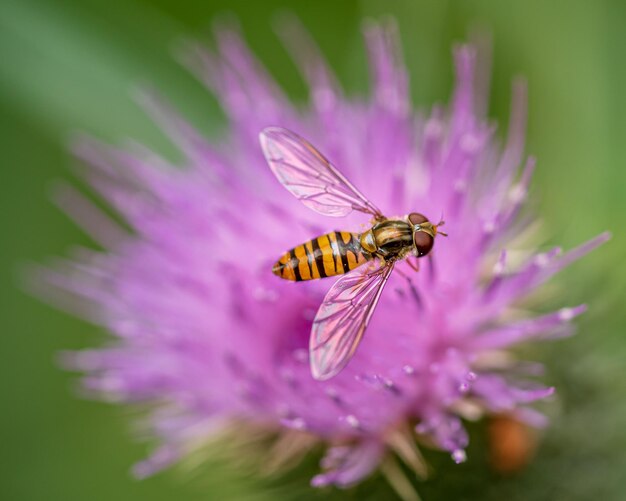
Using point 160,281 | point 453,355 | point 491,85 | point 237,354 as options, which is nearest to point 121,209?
point 160,281

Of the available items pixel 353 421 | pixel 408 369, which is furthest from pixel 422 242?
pixel 353 421

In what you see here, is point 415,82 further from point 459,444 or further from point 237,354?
point 459,444

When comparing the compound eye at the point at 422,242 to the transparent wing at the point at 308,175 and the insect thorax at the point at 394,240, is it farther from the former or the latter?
the transparent wing at the point at 308,175

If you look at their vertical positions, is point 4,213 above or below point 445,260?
above

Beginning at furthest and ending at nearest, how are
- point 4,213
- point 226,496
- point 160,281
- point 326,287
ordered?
point 4,213 < point 226,496 < point 160,281 < point 326,287

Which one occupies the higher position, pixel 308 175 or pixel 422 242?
pixel 308 175

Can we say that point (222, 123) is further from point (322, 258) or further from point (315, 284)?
point (322, 258)

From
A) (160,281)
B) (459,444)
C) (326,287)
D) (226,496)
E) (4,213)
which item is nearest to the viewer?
(459,444)

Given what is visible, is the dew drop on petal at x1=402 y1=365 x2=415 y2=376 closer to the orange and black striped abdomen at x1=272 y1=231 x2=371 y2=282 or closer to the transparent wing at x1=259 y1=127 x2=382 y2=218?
the orange and black striped abdomen at x1=272 y1=231 x2=371 y2=282
